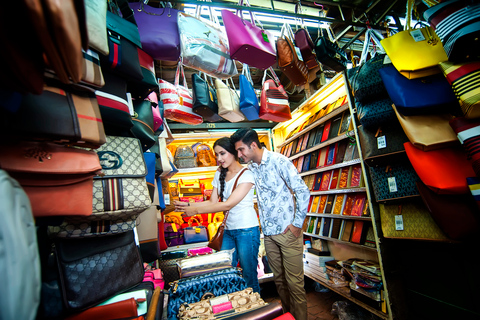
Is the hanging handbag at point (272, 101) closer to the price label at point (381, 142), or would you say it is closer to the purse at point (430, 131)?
the price label at point (381, 142)

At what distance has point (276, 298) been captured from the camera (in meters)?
3.27

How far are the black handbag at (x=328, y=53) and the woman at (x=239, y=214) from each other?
151cm

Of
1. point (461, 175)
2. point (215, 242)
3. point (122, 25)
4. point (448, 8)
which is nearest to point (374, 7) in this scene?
point (448, 8)

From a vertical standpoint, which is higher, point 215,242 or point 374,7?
point 374,7

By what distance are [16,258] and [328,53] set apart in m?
2.87

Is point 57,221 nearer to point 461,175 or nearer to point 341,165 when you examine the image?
point 461,175

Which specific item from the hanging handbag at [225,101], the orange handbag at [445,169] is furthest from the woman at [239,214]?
the orange handbag at [445,169]

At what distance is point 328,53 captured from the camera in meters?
2.45

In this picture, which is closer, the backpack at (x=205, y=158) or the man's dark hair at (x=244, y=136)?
the man's dark hair at (x=244, y=136)

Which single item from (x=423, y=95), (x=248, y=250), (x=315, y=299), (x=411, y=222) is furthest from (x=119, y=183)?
(x=315, y=299)

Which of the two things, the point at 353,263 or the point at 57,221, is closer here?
the point at 57,221

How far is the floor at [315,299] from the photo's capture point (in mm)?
2712

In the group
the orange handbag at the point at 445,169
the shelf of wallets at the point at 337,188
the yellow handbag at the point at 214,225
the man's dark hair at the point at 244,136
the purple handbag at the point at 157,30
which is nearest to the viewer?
the orange handbag at the point at 445,169

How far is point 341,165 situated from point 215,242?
1.89 metres
